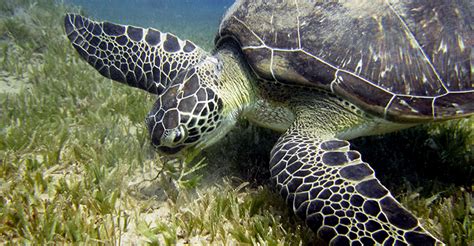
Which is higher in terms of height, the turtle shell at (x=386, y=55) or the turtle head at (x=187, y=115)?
the turtle shell at (x=386, y=55)

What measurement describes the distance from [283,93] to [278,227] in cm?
116

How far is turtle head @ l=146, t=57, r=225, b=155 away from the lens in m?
2.49

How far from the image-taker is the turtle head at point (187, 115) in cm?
249

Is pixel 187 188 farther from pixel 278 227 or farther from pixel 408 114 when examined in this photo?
pixel 408 114

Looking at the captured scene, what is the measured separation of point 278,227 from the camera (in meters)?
2.07

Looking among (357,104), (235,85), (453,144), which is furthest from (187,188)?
(453,144)

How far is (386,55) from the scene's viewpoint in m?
2.38

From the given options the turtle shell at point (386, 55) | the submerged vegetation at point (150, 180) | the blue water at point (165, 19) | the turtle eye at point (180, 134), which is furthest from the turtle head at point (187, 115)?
the blue water at point (165, 19)

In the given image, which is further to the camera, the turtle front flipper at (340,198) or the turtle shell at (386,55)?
the turtle shell at (386,55)

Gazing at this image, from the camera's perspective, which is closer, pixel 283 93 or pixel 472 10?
pixel 472 10

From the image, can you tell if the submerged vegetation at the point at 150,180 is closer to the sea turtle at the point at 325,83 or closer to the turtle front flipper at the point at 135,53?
the sea turtle at the point at 325,83

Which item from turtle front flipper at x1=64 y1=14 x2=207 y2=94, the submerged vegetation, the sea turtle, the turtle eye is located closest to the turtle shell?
the sea turtle

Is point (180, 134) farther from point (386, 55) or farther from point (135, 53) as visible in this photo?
point (386, 55)

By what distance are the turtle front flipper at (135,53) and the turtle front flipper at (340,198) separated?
158 centimetres
